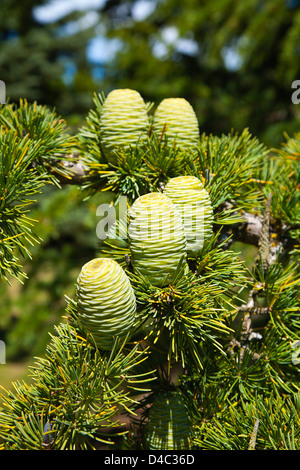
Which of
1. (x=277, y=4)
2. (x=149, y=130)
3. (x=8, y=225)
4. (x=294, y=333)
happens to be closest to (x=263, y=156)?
(x=149, y=130)

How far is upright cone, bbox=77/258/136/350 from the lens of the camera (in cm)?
38

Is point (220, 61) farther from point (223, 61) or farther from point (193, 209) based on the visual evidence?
point (193, 209)

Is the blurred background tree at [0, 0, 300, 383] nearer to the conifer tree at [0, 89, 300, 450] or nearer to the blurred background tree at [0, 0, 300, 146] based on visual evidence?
the blurred background tree at [0, 0, 300, 146]

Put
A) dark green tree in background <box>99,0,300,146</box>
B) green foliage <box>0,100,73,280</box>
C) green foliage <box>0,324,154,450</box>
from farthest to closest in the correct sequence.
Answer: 1. dark green tree in background <box>99,0,300,146</box>
2. green foliage <box>0,100,73,280</box>
3. green foliage <box>0,324,154,450</box>

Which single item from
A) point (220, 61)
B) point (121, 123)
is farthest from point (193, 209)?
point (220, 61)

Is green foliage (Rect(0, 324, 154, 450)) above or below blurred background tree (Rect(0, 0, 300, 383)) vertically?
below

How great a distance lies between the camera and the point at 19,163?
0.50m

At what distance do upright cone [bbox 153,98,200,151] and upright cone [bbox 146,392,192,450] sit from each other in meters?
0.33

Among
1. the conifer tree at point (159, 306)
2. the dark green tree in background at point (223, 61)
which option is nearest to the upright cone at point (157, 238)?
the conifer tree at point (159, 306)

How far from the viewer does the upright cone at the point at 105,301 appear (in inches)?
14.8

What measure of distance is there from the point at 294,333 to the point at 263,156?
0.98ft

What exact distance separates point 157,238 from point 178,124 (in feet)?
0.78

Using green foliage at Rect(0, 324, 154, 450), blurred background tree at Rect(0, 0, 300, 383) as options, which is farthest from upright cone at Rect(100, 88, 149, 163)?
blurred background tree at Rect(0, 0, 300, 383)

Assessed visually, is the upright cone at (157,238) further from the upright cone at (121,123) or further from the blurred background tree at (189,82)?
the blurred background tree at (189,82)
